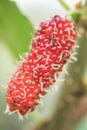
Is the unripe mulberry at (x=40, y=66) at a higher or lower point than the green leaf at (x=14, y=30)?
lower

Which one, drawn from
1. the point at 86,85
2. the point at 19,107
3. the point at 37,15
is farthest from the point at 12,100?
the point at 37,15

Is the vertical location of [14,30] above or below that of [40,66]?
above

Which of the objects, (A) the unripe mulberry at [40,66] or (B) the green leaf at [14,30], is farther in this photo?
(B) the green leaf at [14,30]

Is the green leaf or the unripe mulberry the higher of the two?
the green leaf

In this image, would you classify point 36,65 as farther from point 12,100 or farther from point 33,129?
point 33,129

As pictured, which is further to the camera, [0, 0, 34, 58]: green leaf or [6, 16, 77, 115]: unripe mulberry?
[0, 0, 34, 58]: green leaf
